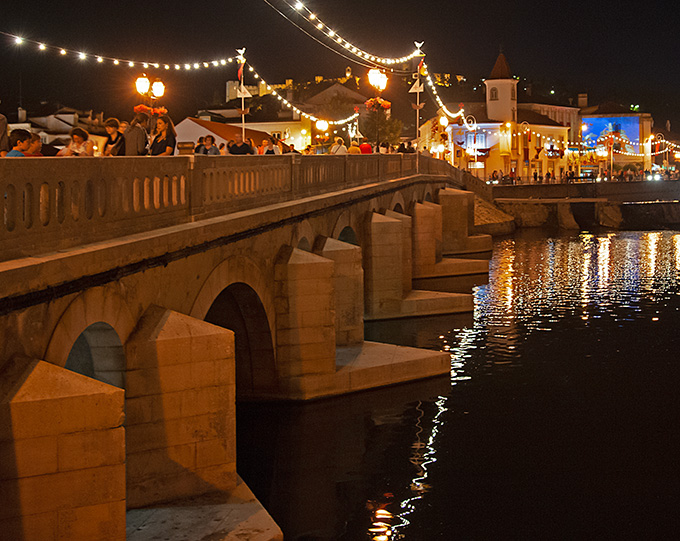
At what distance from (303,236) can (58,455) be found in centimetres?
1096

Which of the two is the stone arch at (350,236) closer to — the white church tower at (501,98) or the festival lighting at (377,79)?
the festival lighting at (377,79)

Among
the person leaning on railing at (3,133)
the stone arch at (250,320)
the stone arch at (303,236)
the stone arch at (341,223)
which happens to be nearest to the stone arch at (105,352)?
the person leaning on railing at (3,133)

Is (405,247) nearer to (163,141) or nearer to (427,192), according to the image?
(427,192)

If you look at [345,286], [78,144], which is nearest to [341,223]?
[345,286]

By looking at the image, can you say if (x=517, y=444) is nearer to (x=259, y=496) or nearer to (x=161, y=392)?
(x=259, y=496)

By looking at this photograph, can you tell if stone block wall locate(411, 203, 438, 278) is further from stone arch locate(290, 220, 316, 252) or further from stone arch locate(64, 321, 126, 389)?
stone arch locate(64, 321, 126, 389)

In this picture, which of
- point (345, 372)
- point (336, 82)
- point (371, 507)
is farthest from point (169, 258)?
point (336, 82)

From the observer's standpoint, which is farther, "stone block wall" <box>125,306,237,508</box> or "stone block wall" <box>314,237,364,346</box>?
"stone block wall" <box>314,237,364,346</box>

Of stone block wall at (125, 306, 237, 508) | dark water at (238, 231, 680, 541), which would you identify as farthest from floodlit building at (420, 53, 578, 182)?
stone block wall at (125, 306, 237, 508)

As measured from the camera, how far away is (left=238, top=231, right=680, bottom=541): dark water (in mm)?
11969

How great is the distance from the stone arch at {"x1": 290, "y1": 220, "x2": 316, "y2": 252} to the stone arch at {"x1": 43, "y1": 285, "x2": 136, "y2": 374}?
7359mm

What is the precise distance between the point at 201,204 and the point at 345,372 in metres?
6.37

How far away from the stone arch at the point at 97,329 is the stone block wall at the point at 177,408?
0.19 meters

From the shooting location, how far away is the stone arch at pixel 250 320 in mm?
14992
